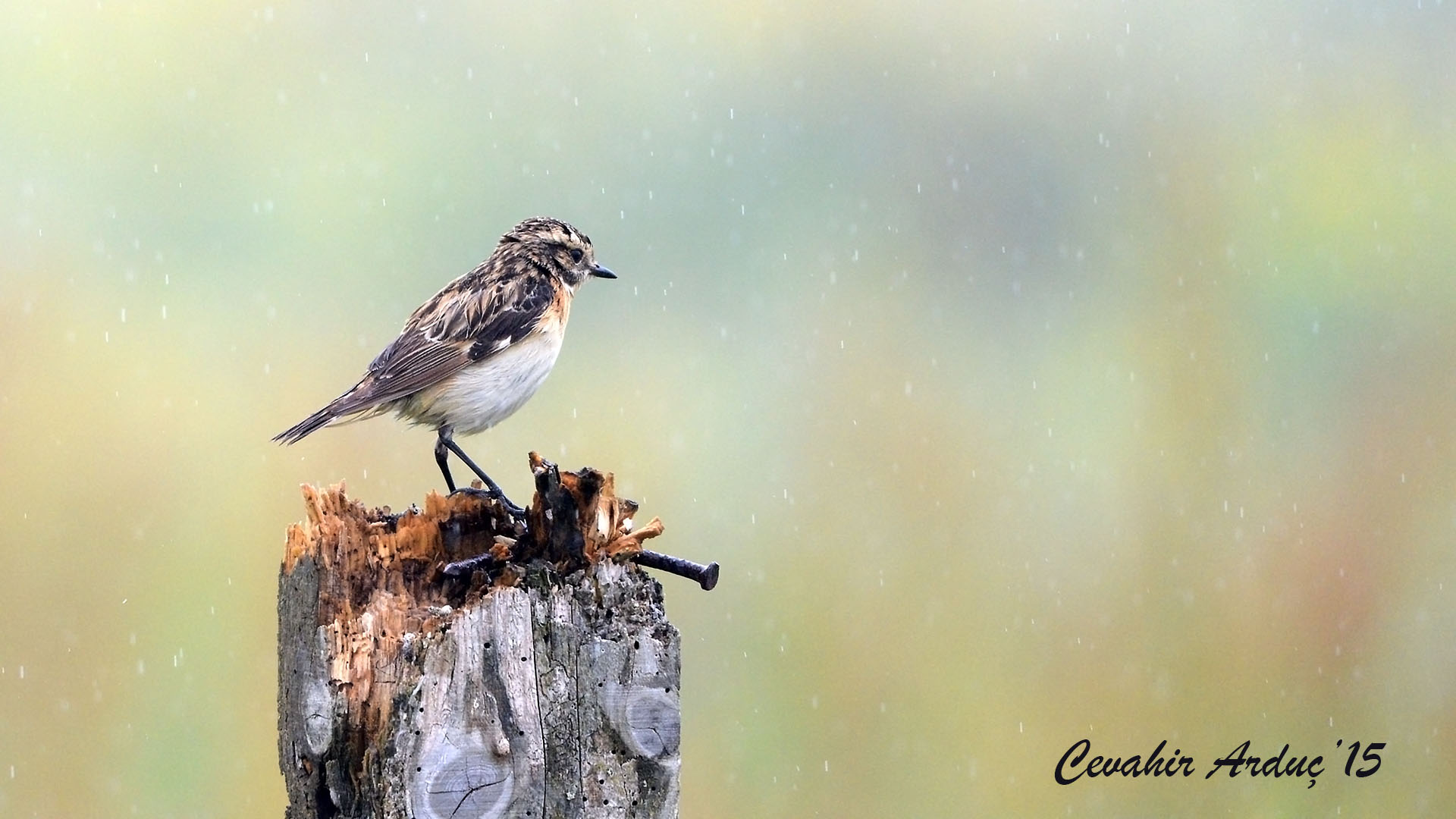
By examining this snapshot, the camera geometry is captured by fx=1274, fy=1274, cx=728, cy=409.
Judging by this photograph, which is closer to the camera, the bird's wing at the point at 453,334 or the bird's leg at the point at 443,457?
the bird's wing at the point at 453,334

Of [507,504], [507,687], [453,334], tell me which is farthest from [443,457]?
[507,687]

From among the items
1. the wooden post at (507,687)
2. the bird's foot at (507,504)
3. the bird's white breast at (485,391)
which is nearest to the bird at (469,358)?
the bird's white breast at (485,391)

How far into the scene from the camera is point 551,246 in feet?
19.5

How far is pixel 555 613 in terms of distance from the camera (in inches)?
131

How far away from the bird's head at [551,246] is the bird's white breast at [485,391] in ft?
1.49

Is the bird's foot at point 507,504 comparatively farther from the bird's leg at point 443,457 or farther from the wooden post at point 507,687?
the bird's leg at point 443,457

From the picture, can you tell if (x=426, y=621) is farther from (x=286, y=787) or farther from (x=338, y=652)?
(x=286, y=787)

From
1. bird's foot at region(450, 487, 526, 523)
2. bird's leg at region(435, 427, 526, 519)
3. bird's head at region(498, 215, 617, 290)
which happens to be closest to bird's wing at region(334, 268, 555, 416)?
bird's head at region(498, 215, 617, 290)

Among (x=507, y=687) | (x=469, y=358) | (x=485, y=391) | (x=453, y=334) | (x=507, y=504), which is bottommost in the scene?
(x=507, y=687)

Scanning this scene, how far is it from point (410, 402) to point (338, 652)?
2.19m

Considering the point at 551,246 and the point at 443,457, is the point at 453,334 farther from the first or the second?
the point at 551,246

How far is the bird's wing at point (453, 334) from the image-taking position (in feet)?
17.5

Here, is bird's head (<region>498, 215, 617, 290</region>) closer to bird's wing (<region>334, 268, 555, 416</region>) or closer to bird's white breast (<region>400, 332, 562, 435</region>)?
bird's wing (<region>334, 268, 555, 416</region>)

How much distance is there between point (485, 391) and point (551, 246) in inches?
34.7
